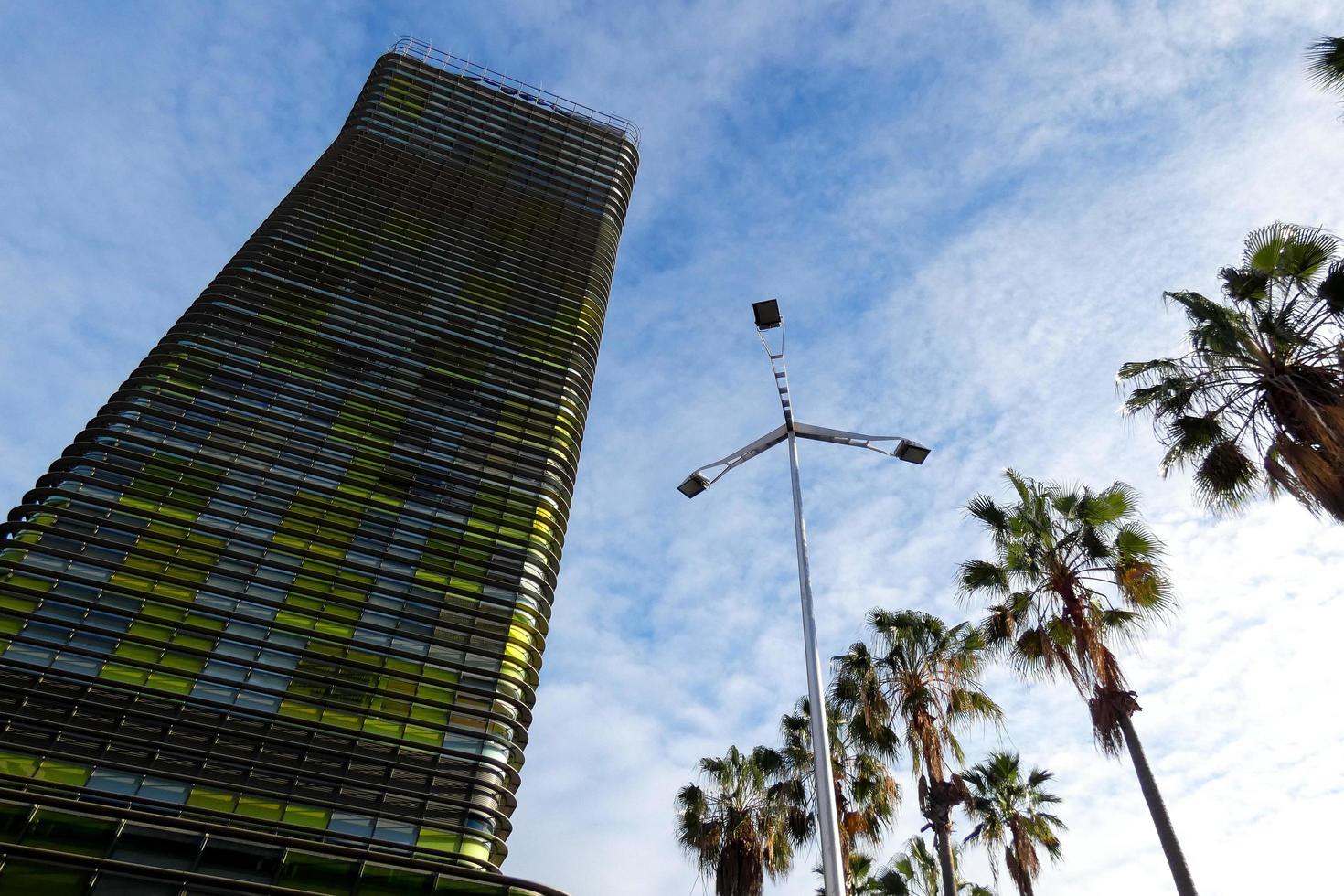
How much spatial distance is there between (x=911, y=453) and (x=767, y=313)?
3.09 meters

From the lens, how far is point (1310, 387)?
15.6 metres

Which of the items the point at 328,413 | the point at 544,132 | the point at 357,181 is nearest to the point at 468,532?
the point at 328,413

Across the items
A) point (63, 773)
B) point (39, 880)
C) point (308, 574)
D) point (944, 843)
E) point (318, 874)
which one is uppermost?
point (308, 574)

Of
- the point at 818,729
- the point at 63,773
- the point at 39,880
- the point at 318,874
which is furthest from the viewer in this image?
the point at 63,773

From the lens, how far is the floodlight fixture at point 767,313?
43.1 ft

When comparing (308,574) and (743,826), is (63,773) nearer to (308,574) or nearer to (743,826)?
(308,574)

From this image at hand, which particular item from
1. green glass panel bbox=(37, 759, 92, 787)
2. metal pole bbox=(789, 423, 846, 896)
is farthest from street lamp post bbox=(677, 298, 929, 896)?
green glass panel bbox=(37, 759, 92, 787)

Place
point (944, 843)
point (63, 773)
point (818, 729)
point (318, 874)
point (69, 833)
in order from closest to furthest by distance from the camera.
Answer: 1. point (818, 729)
2. point (69, 833)
3. point (318, 874)
4. point (63, 773)
5. point (944, 843)

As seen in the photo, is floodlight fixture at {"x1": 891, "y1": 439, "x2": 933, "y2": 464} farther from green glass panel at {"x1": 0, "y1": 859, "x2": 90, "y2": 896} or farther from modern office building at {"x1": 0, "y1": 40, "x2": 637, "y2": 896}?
green glass panel at {"x1": 0, "y1": 859, "x2": 90, "y2": 896}

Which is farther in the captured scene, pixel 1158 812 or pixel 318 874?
pixel 1158 812

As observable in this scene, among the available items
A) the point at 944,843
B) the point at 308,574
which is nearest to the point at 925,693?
the point at 944,843

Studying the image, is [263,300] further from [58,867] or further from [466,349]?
[58,867]

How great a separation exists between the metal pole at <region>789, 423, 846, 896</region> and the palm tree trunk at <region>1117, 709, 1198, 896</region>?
8029 millimetres

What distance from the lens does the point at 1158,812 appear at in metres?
15.1
